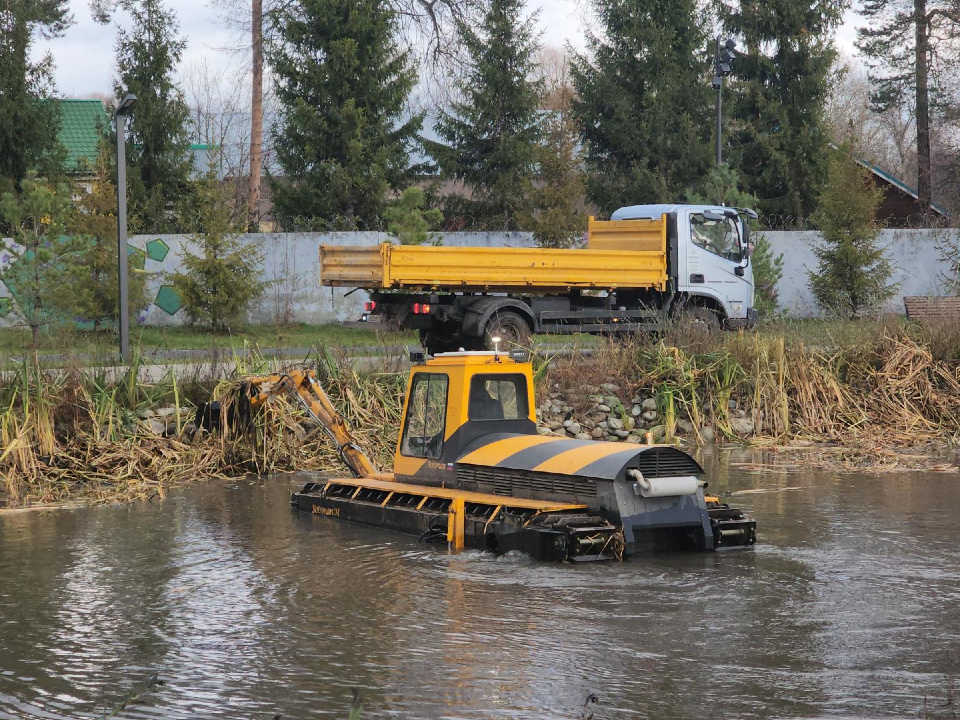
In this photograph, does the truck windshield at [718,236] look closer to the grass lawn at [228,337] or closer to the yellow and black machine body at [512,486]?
the grass lawn at [228,337]

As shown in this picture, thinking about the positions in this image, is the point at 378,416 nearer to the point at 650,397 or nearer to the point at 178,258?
the point at 650,397

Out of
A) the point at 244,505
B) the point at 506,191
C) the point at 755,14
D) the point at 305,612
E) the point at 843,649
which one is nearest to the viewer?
the point at 843,649

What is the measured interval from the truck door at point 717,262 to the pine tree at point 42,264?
12.4 m

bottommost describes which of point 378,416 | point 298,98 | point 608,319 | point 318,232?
point 378,416

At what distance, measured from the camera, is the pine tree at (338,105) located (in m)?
34.5

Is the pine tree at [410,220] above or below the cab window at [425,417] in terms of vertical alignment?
above

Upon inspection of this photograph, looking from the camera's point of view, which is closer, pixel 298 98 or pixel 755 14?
pixel 298 98

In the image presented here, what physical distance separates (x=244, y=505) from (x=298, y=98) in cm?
2219

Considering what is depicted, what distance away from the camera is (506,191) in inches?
1480

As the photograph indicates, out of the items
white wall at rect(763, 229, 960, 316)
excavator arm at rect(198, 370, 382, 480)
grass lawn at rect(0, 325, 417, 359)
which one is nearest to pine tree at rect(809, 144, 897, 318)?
white wall at rect(763, 229, 960, 316)

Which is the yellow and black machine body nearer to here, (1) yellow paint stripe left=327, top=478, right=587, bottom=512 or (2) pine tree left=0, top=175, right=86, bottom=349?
(1) yellow paint stripe left=327, top=478, right=587, bottom=512

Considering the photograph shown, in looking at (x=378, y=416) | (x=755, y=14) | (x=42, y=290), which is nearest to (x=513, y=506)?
(x=378, y=416)

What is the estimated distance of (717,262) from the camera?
83.9 ft

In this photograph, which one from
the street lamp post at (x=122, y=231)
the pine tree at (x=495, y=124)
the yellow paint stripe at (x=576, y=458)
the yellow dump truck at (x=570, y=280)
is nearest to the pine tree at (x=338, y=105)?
the pine tree at (x=495, y=124)
